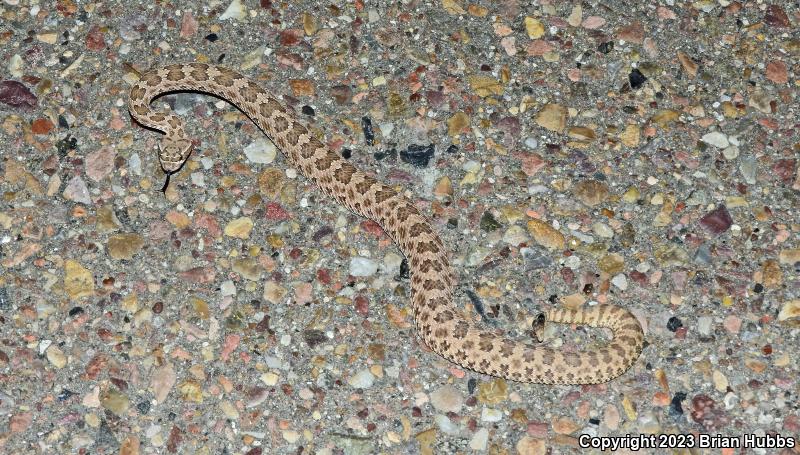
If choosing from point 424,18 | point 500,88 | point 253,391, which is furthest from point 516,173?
point 253,391

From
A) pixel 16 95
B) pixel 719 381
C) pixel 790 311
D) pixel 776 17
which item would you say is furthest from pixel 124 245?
pixel 776 17

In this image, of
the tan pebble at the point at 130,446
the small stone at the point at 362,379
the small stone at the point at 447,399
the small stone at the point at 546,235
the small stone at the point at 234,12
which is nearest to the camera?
the tan pebble at the point at 130,446

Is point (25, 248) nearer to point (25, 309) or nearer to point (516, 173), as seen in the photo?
point (25, 309)

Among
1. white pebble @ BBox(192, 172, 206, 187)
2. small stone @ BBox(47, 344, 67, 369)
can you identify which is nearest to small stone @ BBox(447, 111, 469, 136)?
white pebble @ BBox(192, 172, 206, 187)

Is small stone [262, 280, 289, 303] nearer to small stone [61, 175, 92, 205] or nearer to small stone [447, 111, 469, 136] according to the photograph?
small stone [61, 175, 92, 205]

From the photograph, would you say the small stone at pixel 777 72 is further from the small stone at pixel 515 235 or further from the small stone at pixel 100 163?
the small stone at pixel 100 163

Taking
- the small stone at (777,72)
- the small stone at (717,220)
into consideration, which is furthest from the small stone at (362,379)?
the small stone at (777,72)
